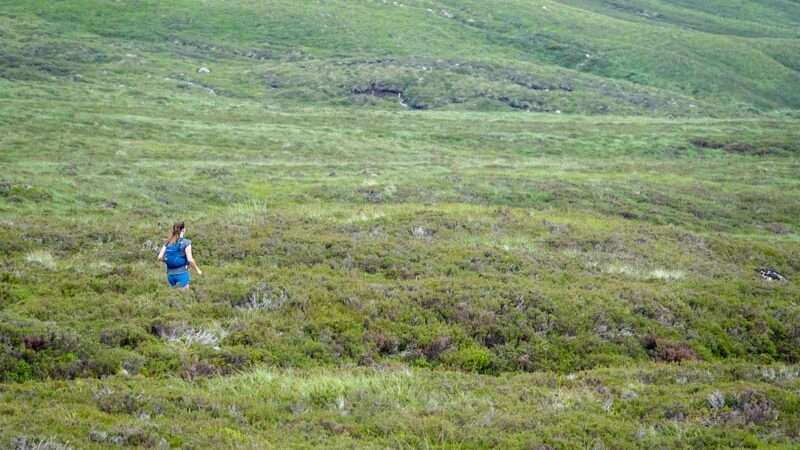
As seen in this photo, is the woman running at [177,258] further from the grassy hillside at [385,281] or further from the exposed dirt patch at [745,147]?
the exposed dirt patch at [745,147]

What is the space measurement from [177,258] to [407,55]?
118 meters

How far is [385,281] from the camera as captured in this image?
2238 cm

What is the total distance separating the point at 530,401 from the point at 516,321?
561 centimetres

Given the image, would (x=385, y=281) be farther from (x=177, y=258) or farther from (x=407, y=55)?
(x=407, y=55)

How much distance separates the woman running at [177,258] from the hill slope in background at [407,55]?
83228 mm

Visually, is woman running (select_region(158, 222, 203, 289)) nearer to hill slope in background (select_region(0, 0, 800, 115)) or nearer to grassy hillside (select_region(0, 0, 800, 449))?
grassy hillside (select_region(0, 0, 800, 449))

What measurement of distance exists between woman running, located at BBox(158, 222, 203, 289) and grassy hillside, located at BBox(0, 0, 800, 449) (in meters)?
0.75

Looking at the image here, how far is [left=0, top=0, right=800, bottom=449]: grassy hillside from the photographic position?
12406 millimetres

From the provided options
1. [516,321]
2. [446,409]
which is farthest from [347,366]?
[516,321]

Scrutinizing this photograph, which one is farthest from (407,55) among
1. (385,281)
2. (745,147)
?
(385,281)

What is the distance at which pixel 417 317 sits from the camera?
18.9 metres

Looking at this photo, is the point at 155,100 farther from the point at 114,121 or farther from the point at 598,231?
the point at 598,231

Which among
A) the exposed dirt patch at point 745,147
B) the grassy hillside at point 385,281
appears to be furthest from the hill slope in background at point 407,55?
the exposed dirt patch at point 745,147

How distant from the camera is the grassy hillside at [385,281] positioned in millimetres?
12406
